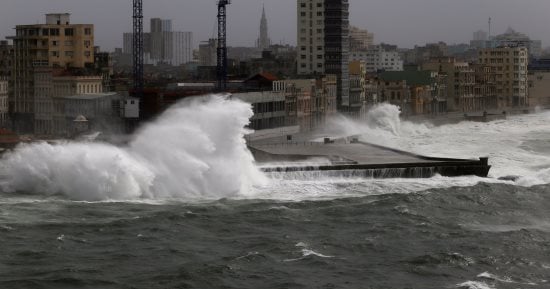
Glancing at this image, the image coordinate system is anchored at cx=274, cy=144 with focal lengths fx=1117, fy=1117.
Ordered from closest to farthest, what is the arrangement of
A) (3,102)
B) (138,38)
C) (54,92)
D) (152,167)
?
(152,167)
(3,102)
(54,92)
(138,38)

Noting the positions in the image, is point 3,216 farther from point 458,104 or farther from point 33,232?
point 458,104

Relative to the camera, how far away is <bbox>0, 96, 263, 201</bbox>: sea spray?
175 feet

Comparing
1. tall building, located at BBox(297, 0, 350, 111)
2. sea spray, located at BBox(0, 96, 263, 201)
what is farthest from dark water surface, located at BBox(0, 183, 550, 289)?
tall building, located at BBox(297, 0, 350, 111)

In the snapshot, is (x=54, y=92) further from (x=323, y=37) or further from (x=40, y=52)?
(x=323, y=37)

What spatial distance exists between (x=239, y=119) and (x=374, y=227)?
17512 millimetres

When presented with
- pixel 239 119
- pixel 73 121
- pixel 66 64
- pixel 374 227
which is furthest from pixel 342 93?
pixel 374 227

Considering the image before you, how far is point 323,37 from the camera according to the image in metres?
129

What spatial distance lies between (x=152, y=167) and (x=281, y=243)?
16.1 m

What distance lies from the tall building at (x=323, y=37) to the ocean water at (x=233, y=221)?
56.2 metres

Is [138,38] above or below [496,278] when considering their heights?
above

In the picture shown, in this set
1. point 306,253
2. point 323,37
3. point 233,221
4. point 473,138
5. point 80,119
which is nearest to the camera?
point 306,253

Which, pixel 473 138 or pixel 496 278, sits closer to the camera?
pixel 496 278

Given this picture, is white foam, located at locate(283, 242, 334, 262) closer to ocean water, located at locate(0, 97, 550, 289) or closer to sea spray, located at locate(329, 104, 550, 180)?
ocean water, located at locate(0, 97, 550, 289)

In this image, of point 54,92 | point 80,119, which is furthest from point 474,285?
point 54,92
